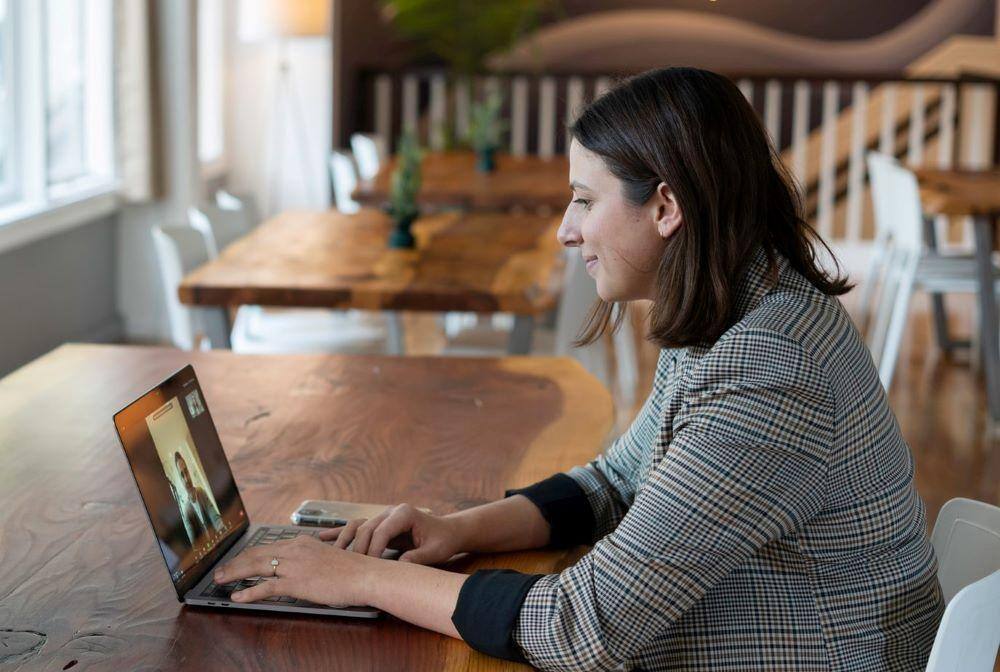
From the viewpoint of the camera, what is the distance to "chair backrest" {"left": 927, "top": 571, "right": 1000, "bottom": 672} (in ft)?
3.94

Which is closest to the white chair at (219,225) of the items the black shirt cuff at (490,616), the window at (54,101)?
the window at (54,101)

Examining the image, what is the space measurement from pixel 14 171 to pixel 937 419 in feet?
11.3

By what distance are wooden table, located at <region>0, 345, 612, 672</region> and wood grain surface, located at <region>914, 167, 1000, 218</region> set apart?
263 cm

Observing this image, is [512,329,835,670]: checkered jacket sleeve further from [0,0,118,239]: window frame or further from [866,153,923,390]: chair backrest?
[866,153,923,390]: chair backrest

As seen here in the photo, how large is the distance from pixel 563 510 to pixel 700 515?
365 mm

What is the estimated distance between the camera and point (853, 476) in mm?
1303

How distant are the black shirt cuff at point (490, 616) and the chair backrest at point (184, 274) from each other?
6.32 feet

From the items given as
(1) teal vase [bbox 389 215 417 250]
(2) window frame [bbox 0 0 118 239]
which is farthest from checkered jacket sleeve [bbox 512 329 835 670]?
(2) window frame [bbox 0 0 118 239]

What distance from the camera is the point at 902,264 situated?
5.05 meters

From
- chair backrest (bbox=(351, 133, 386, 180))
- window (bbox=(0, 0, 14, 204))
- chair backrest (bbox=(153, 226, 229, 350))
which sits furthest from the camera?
chair backrest (bbox=(351, 133, 386, 180))

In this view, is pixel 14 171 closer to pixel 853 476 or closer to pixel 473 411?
pixel 473 411

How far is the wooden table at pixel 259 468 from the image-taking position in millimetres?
1220

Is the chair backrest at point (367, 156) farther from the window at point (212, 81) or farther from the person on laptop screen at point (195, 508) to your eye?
the person on laptop screen at point (195, 508)

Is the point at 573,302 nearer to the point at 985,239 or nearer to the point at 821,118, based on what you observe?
the point at 985,239
